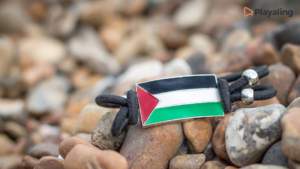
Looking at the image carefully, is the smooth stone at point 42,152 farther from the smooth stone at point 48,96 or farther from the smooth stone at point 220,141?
the smooth stone at point 48,96

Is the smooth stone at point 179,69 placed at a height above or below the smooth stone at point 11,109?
above

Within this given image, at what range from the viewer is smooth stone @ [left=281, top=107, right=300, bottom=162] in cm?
109

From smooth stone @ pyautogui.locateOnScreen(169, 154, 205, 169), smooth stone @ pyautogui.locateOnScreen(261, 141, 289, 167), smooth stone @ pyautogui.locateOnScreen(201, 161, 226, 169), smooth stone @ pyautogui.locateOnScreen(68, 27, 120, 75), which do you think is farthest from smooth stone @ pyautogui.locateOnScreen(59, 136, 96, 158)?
smooth stone @ pyautogui.locateOnScreen(68, 27, 120, 75)

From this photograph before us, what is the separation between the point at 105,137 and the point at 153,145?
13.1 inches

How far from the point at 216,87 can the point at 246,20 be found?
241 centimetres

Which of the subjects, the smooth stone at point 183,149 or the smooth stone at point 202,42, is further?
the smooth stone at point 202,42

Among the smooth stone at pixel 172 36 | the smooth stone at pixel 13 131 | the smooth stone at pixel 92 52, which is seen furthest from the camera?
the smooth stone at pixel 172 36

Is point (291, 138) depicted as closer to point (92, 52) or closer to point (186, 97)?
point (186, 97)

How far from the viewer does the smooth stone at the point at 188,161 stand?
137 cm

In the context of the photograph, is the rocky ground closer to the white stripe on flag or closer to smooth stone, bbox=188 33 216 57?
smooth stone, bbox=188 33 216 57

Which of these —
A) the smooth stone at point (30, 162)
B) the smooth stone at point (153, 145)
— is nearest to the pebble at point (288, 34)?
the smooth stone at point (153, 145)

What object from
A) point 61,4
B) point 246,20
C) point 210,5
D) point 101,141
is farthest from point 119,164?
point 61,4

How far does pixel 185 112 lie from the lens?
1546 millimetres

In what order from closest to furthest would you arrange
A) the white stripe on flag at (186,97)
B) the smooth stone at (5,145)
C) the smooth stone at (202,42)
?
the white stripe on flag at (186,97)
the smooth stone at (5,145)
the smooth stone at (202,42)
